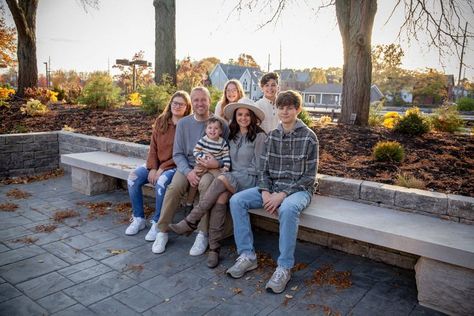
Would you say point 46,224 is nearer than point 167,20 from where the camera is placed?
Yes

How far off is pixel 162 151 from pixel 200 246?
1200 millimetres

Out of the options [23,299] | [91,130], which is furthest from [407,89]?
[23,299]

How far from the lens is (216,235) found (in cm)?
338

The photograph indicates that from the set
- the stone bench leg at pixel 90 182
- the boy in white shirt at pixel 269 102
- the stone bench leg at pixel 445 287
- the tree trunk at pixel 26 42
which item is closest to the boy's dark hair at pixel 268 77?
the boy in white shirt at pixel 269 102

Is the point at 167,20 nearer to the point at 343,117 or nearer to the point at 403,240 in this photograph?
the point at 343,117

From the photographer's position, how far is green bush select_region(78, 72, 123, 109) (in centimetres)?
898

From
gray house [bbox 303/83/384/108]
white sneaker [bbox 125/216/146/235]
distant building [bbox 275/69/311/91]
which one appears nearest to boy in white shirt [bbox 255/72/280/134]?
white sneaker [bbox 125/216/146/235]

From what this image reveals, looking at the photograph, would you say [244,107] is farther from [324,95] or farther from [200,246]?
[324,95]

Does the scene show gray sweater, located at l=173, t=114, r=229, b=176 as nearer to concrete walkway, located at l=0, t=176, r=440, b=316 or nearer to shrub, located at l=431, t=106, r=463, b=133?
concrete walkway, located at l=0, t=176, r=440, b=316

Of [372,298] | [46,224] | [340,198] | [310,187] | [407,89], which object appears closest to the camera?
[372,298]

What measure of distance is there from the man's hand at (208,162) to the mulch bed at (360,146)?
54.0 inches

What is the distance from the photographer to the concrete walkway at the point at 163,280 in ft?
8.62

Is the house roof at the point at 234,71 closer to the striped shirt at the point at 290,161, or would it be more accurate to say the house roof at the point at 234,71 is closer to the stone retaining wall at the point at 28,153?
the stone retaining wall at the point at 28,153

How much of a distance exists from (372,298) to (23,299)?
261 cm
